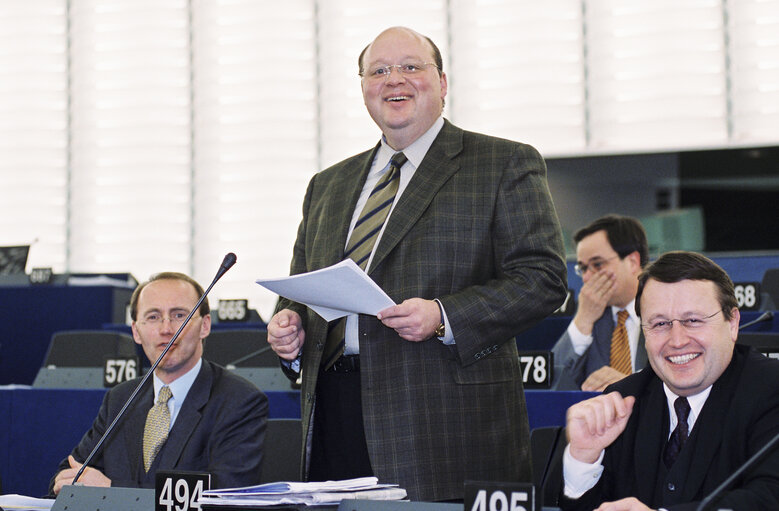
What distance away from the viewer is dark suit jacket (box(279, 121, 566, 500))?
2.12 metres

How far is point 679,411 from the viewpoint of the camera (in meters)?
1.99

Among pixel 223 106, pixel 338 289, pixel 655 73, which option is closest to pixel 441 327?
pixel 338 289

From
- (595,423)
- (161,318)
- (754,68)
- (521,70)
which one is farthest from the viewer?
(521,70)

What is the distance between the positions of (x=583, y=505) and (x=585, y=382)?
1.95 meters

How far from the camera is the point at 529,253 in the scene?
7.30ft

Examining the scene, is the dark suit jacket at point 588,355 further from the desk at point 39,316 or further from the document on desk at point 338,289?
the desk at point 39,316

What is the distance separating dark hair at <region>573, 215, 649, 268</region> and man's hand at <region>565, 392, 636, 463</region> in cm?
239

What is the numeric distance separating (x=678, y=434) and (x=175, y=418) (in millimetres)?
1497

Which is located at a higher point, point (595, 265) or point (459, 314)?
point (595, 265)

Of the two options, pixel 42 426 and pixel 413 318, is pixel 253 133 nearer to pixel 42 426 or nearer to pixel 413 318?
pixel 42 426

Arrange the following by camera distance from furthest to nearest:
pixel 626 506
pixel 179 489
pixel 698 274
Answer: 1. pixel 698 274
2. pixel 179 489
3. pixel 626 506

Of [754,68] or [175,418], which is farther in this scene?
[754,68]

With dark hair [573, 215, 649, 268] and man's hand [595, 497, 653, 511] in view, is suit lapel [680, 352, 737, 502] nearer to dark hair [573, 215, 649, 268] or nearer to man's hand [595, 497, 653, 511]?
man's hand [595, 497, 653, 511]

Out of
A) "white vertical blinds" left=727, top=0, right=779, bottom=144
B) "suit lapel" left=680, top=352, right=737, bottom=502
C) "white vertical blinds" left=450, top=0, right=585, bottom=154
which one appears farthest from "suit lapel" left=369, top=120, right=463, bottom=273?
"white vertical blinds" left=727, top=0, right=779, bottom=144
